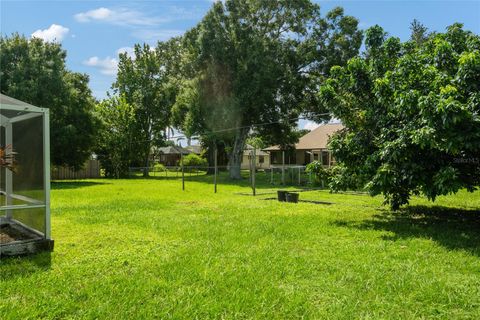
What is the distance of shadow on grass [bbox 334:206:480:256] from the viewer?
6.76 m

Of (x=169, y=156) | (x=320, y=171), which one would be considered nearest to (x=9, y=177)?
(x=320, y=171)

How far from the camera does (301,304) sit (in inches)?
153

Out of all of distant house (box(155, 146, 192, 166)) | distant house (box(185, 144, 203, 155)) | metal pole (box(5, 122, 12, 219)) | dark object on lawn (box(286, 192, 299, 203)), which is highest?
distant house (box(185, 144, 203, 155))

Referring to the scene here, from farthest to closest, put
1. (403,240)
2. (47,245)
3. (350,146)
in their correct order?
(350,146) → (403,240) → (47,245)

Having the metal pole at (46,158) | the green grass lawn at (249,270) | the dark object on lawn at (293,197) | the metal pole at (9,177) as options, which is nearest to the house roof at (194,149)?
the dark object on lawn at (293,197)

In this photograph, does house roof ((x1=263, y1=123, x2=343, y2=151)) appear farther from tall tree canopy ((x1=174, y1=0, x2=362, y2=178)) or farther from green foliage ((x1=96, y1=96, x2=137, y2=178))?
green foliage ((x1=96, y1=96, x2=137, y2=178))

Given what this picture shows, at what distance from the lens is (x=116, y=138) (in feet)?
101

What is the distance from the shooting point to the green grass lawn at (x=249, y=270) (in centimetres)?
377

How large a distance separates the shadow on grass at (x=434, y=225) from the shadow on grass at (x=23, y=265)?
5401 millimetres

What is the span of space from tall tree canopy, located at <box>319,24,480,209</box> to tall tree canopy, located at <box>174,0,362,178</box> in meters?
14.7

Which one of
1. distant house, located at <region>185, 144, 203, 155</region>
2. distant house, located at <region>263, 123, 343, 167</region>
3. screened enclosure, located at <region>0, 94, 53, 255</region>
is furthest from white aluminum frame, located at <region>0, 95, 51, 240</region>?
distant house, located at <region>185, 144, 203, 155</region>

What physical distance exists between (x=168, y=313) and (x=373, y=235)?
4.67 meters

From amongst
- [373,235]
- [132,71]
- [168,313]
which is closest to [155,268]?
[168,313]

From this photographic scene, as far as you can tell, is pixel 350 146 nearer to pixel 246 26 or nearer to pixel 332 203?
pixel 332 203
